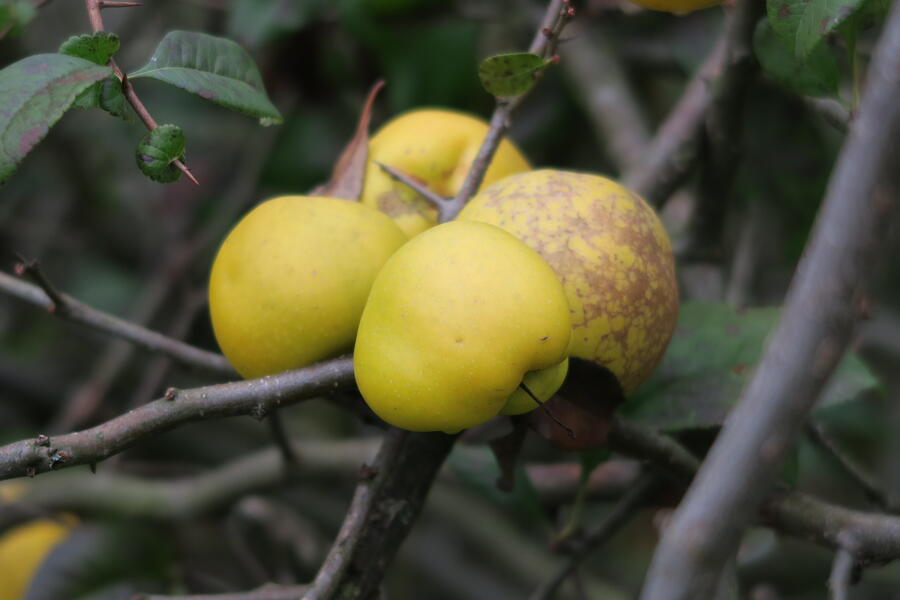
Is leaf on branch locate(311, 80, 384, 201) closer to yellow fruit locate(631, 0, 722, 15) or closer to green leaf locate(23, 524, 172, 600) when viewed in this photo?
yellow fruit locate(631, 0, 722, 15)

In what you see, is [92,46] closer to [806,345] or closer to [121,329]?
[121,329]

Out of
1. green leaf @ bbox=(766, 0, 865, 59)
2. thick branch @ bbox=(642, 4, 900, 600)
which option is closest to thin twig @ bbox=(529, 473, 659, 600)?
green leaf @ bbox=(766, 0, 865, 59)

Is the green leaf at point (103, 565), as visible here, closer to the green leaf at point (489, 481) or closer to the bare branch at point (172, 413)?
the green leaf at point (489, 481)

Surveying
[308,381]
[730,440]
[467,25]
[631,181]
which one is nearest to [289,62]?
[467,25]

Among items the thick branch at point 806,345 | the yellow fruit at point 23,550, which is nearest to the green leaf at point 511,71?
the thick branch at point 806,345

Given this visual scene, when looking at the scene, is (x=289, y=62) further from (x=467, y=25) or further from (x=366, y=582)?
(x=366, y=582)
